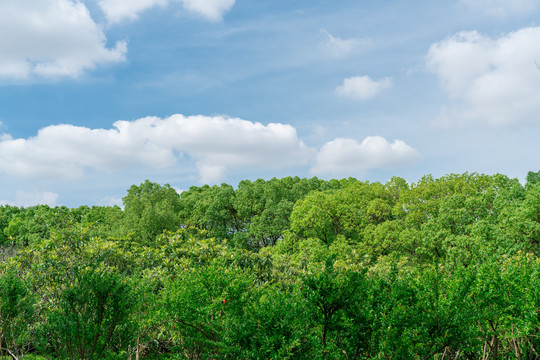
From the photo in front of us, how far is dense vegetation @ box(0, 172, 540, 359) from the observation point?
14.1 m

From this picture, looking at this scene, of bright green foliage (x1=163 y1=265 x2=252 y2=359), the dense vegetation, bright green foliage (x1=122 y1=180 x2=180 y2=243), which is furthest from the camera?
bright green foliage (x1=122 y1=180 x2=180 y2=243)

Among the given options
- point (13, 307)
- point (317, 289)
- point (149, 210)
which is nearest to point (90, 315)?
point (13, 307)

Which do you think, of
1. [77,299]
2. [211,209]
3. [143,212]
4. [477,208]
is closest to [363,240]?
[477,208]

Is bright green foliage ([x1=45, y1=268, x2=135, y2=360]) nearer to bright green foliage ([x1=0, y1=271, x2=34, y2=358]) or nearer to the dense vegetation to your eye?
the dense vegetation

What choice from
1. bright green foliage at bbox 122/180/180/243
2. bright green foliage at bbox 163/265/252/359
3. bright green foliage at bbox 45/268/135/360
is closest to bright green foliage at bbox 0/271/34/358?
bright green foliage at bbox 45/268/135/360

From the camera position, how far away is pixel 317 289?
555 inches

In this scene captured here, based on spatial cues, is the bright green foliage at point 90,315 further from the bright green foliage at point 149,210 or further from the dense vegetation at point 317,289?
the bright green foliage at point 149,210

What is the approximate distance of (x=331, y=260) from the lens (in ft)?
47.0

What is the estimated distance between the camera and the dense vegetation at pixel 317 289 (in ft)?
46.3

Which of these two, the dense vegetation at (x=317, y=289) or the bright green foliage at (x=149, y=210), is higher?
the bright green foliage at (x=149, y=210)

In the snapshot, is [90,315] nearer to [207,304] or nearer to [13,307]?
[207,304]

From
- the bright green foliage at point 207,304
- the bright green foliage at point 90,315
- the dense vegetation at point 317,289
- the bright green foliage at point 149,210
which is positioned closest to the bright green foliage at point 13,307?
the dense vegetation at point 317,289

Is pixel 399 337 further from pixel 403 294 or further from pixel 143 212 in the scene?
pixel 143 212

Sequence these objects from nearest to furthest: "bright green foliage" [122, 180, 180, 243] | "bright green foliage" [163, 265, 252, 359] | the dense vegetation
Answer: the dense vegetation < "bright green foliage" [163, 265, 252, 359] < "bright green foliage" [122, 180, 180, 243]
